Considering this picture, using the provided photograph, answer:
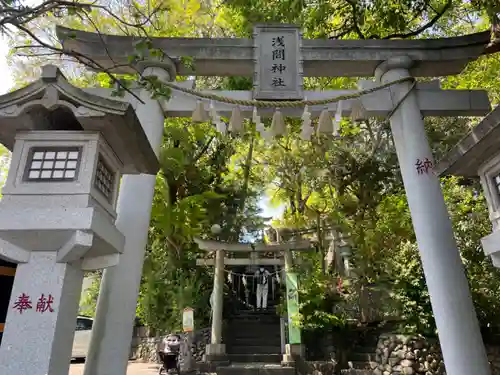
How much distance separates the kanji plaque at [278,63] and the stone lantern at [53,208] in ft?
8.07

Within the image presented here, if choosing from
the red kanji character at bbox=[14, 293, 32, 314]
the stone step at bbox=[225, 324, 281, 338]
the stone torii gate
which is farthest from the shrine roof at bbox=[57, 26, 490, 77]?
the stone step at bbox=[225, 324, 281, 338]

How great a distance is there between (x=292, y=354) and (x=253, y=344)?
8.15 ft

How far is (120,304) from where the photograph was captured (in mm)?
4750

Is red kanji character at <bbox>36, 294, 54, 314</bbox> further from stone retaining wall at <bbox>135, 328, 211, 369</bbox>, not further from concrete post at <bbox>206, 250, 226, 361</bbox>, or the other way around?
concrete post at <bbox>206, 250, 226, 361</bbox>

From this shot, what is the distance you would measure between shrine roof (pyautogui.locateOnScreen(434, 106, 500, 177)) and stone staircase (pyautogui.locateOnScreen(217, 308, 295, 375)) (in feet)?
24.7

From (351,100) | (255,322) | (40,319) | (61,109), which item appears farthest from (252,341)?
(61,109)

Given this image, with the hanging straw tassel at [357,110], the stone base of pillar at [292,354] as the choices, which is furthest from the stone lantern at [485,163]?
the stone base of pillar at [292,354]

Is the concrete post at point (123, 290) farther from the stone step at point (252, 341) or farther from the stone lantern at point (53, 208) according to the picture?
the stone step at point (252, 341)

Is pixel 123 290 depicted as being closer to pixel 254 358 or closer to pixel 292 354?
pixel 292 354

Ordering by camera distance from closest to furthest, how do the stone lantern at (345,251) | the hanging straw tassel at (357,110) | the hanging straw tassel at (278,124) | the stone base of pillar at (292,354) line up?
1. the hanging straw tassel at (278,124)
2. the hanging straw tassel at (357,110)
3. the stone base of pillar at (292,354)
4. the stone lantern at (345,251)

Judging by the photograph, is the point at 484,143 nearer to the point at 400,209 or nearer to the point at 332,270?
the point at 400,209

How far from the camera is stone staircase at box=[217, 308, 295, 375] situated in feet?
33.1

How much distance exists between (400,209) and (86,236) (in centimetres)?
967

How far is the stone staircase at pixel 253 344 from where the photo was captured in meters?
10.1
